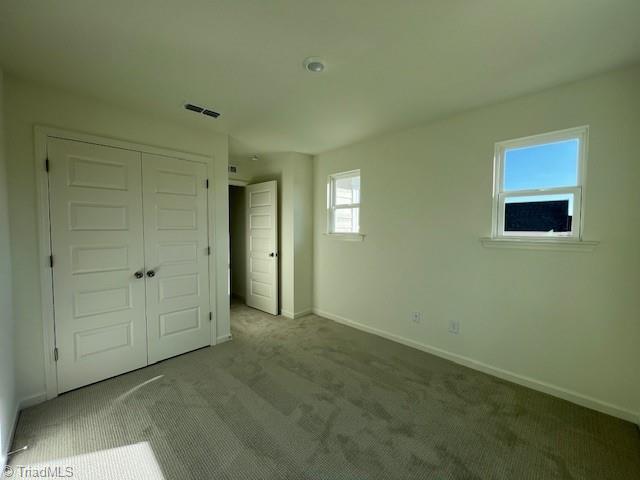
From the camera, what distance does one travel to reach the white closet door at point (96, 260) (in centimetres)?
226

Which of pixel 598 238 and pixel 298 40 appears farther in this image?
pixel 598 238

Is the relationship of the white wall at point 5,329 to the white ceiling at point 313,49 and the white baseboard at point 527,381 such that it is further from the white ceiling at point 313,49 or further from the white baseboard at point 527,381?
the white baseboard at point 527,381

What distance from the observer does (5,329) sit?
1.81 meters

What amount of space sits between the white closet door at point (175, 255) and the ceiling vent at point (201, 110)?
594 millimetres

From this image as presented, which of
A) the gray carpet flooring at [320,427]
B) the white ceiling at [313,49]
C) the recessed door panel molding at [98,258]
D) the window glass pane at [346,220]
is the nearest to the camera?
the white ceiling at [313,49]

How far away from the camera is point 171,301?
9.48 feet

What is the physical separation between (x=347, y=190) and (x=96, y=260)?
2.97m

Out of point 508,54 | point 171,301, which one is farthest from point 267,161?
point 508,54

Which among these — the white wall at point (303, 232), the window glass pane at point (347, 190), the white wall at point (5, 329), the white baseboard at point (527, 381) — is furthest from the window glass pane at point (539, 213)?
the white wall at point (5, 329)

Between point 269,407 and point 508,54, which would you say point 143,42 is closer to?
point 508,54

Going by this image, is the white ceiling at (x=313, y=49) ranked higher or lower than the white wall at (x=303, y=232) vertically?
higher

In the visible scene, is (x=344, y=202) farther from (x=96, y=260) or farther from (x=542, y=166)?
(x=96, y=260)

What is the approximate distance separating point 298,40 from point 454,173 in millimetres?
1942

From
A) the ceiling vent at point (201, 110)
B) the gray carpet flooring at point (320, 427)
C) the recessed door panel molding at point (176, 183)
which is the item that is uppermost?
the ceiling vent at point (201, 110)
